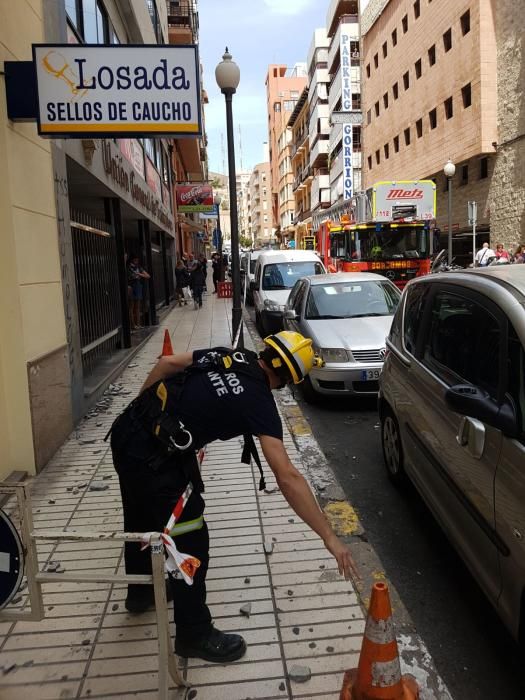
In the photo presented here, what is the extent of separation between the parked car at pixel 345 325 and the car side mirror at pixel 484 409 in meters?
4.14

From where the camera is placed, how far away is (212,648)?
104 inches

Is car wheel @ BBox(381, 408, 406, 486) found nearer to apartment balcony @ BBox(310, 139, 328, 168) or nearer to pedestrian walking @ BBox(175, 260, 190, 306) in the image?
pedestrian walking @ BBox(175, 260, 190, 306)

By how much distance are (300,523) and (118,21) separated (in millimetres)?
11107

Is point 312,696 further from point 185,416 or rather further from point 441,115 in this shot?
point 441,115

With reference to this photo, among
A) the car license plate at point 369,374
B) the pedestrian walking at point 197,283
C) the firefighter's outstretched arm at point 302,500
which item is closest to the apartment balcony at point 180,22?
the pedestrian walking at point 197,283

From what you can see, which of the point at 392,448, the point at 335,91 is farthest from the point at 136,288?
the point at 335,91

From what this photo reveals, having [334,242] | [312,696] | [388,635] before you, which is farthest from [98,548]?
[334,242]

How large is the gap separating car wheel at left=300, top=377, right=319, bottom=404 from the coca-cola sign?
21034 millimetres

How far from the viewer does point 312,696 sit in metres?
2.46

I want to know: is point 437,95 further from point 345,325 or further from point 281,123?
point 281,123

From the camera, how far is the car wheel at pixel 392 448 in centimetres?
458

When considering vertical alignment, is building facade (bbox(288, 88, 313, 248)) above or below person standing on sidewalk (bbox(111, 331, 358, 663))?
above

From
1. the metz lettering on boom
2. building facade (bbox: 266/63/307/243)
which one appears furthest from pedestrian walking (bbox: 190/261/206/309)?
building facade (bbox: 266/63/307/243)

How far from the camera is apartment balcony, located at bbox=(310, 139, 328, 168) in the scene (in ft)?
174
